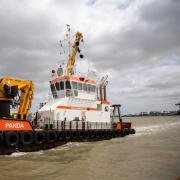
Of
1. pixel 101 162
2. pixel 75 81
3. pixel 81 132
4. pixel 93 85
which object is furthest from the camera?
pixel 93 85

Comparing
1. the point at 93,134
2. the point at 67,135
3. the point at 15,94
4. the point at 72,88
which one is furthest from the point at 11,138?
the point at 93,134

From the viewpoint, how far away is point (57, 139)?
13.4 m

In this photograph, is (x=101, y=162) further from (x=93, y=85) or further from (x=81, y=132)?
(x=93, y=85)

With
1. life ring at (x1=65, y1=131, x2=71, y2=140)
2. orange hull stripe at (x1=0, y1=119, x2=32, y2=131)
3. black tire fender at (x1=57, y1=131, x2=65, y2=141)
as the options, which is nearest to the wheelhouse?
life ring at (x1=65, y1=131, x2=71, y2=140)

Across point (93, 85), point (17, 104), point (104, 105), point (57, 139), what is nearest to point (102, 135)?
point (104, 105)

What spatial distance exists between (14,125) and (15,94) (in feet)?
4.35

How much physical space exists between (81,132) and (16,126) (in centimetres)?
472

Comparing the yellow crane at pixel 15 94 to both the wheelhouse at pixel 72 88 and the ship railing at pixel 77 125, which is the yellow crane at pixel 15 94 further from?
the wheelhouse at pixel 72 88

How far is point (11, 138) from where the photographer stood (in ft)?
36.0

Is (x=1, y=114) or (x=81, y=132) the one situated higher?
(x=1, y=114)

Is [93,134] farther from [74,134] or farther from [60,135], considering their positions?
[60,135]

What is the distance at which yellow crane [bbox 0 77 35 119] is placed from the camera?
11.4 m

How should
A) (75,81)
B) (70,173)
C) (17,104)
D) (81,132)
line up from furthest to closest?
(75,81), (81,132), (17,104), (70,173)

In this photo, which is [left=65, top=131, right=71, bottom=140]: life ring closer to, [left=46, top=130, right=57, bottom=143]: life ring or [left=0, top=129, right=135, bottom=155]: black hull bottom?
[left=0, top=129, right=135, bottom=155]: black hull bottom
